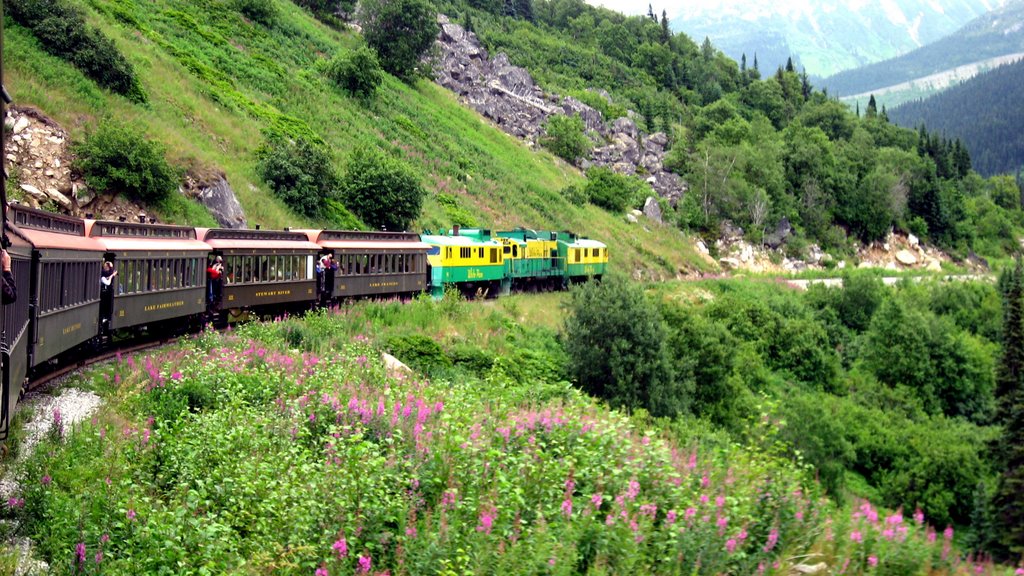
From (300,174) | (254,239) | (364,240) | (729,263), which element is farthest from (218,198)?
(729,263)

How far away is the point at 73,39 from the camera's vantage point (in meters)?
39.4

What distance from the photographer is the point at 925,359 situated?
53.5 m

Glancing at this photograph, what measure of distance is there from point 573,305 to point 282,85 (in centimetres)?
3683

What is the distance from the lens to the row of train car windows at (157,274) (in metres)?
19.4

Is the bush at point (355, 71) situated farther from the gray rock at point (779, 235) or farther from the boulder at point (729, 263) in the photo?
the gray rock at point (779, 235)

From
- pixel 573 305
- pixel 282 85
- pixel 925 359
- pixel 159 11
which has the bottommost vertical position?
pixel 925 359

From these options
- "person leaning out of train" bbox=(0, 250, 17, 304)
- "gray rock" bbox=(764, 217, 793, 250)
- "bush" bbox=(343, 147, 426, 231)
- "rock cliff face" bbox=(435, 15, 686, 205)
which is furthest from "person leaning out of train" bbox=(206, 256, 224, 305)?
"gray rock" bbox=(764, 217, 793, 250)

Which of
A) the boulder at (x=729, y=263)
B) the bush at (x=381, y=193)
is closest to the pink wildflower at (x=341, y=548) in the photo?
the bush at (x=381, y=193)

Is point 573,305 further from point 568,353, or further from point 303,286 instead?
point 303,286

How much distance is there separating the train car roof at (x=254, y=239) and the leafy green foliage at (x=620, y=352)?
894 centimetres

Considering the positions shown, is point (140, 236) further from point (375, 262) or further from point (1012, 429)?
point (1012, 429)

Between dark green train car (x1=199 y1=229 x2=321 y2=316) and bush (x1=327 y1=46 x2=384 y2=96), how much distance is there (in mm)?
39696

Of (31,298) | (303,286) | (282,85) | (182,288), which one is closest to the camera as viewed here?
(31,298)

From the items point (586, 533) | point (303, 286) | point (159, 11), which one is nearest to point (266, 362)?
point (586, 533)
